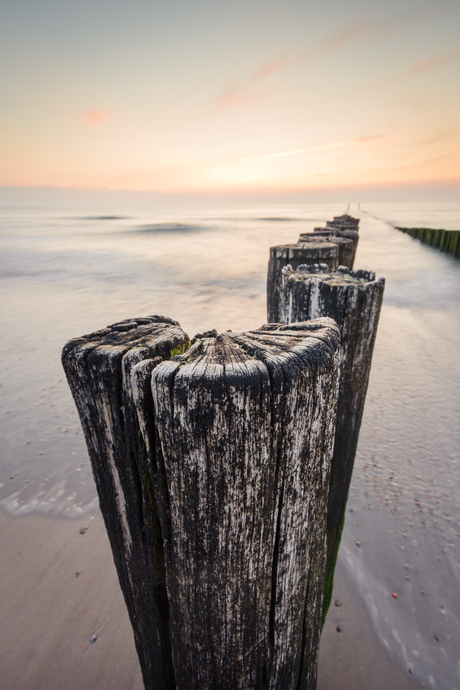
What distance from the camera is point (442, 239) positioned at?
22031mm

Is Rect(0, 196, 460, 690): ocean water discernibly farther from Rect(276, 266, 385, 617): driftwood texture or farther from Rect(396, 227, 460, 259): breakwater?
Rect(396, 227, 460, 259): breakwater

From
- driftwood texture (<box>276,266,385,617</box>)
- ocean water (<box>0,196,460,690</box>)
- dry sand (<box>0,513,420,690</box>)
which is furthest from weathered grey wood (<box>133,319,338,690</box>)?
ocean water (<box>0,196,460,690</box>)

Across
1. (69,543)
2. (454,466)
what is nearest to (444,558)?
(454,466)

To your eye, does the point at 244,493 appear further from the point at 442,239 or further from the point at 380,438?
the point at 442,239

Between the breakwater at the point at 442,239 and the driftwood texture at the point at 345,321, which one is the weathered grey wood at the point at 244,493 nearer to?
the driftwood texture at the point at 345,321

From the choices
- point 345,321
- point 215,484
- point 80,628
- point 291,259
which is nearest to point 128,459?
point 215,484

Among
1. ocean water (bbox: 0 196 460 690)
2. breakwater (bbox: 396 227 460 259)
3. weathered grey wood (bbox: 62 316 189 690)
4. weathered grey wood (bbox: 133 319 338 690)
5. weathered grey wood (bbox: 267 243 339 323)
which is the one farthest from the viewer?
breakwater (bbox: 396 227 460 259)

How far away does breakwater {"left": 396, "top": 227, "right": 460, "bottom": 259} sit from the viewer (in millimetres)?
19528

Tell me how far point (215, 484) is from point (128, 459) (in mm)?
245

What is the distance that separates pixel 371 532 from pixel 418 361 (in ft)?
14.0

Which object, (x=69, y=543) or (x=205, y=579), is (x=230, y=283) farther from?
(x=205, y=579)

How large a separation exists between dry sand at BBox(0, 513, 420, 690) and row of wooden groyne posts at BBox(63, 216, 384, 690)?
5.41ft

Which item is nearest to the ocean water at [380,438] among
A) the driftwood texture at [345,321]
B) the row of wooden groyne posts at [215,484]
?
the driftwood texture at [345,321]

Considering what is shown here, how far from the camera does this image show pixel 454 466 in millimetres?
3896
